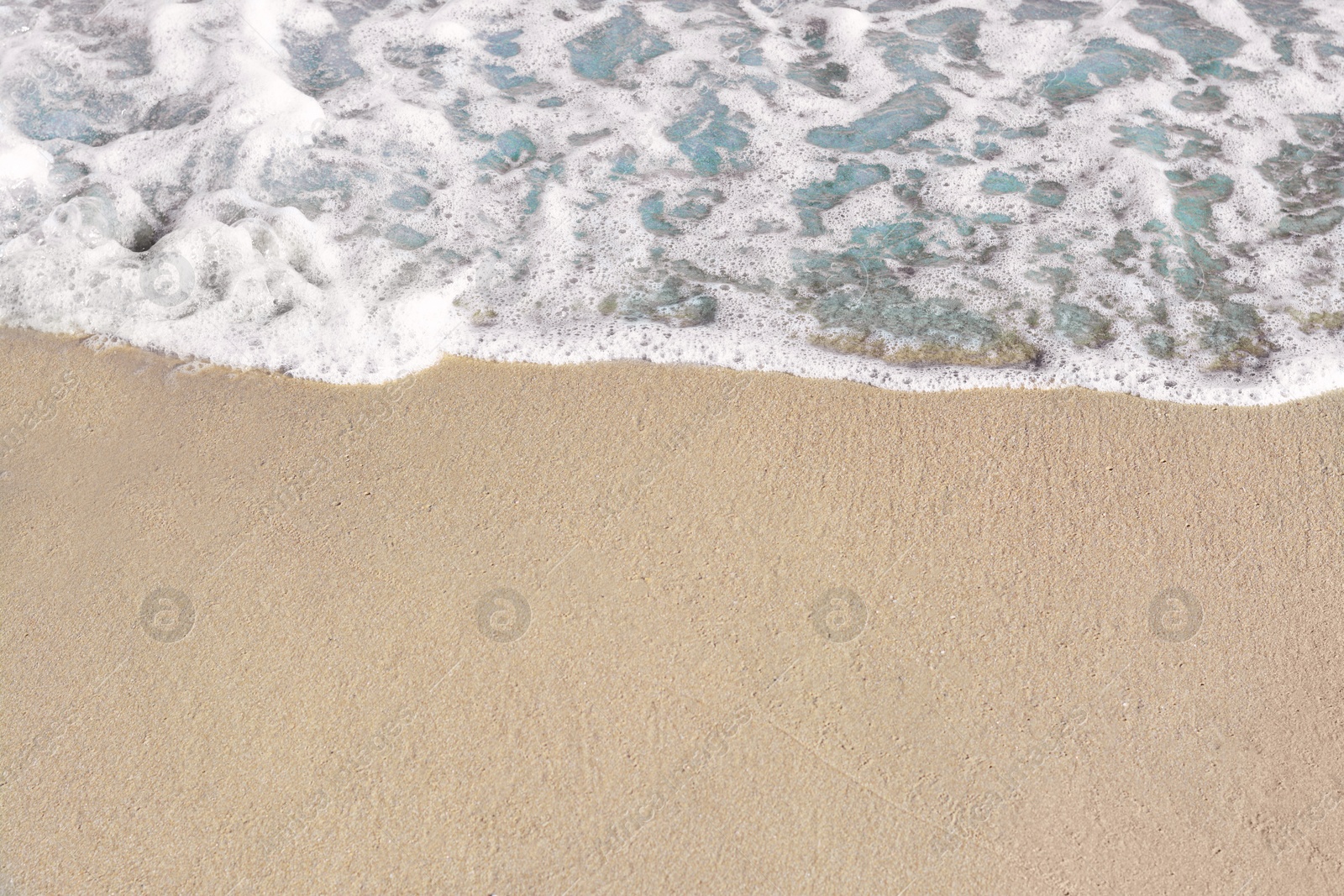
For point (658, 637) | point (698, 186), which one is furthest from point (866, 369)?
point (698, 186)

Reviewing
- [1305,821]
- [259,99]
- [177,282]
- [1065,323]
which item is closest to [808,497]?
[1065,323]

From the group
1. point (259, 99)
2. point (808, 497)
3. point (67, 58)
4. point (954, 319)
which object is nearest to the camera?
point (808, 497)

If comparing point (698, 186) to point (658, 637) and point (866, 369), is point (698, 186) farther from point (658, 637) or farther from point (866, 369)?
point (658, 637)

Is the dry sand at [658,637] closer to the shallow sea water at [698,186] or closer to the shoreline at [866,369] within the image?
the shoreline at [866,369]

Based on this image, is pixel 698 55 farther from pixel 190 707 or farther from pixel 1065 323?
pixel 190 707

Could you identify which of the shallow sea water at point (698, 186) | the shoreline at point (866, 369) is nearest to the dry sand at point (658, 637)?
the shoreline at point (866, 369)

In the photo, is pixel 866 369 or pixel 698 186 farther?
pixel 698 186
